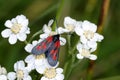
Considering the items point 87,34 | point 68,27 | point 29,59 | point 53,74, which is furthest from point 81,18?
point 29,59

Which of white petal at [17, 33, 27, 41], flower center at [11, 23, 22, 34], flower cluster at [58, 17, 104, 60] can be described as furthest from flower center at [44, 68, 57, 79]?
flower center at [11, 23, 22, 34]

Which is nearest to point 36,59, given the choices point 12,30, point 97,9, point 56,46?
point 56,46

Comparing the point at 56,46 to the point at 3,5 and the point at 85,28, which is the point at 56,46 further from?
the point at 3,5

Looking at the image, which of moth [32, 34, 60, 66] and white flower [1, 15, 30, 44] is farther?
white flower [1, 15, 30, 44]

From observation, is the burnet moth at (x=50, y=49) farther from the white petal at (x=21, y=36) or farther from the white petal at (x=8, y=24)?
the white petal at (x=8, y=24)

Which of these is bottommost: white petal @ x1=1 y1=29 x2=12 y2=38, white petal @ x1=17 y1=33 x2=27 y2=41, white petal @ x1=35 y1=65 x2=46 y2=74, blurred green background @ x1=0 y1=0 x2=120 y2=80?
white petal @ x1=35 y1=65 x2=46 y2=74

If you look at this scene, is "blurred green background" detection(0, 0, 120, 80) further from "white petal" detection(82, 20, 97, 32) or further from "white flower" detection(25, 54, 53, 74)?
"white flower" detection(25, 54, 53, 74)

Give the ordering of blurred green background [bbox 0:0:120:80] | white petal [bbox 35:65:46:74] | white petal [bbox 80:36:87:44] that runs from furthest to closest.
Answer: blurred green background [bbox 0:0:120:80]
white petal [bbox 80:36:87:44]
white petal [bbox 35:65:46:74]

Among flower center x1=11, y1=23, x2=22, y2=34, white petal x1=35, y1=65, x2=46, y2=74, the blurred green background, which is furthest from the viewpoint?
the blurred green background
